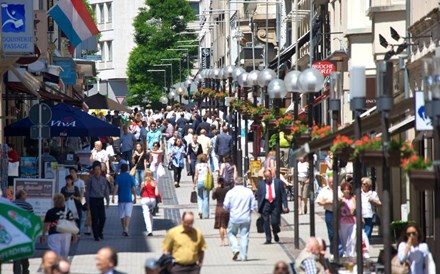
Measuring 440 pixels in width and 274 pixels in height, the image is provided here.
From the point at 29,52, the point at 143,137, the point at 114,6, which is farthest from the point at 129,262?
the point at 114,6

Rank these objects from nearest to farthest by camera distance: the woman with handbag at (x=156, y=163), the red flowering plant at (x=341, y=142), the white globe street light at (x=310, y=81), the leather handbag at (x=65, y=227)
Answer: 1. the red flowering plant at (x=341, y=142)
2. the leather handbag at (x=65, y=227)
3. the white globe street light at (x=310, y=81)
4. the woman with handbag at (x=156, y=163)

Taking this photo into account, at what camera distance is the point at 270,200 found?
31453mm

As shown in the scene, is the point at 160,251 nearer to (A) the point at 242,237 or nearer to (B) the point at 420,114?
(A) the point at 242,237

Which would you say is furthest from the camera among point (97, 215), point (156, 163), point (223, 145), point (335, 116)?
point (223, 145)

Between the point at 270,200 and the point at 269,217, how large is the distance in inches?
16.1

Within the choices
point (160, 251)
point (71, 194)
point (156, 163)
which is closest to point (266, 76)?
point (71, 194)

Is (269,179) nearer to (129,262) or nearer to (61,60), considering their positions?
(129,262)

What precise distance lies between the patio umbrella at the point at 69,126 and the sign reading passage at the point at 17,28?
3042 millimetres

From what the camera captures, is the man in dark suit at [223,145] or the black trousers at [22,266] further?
the man in dark suit at [223,145]

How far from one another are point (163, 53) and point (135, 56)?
2686 millimetres

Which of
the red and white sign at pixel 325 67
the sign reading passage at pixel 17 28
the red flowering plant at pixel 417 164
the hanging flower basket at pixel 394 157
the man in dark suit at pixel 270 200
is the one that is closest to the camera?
the red flowering plant at pixel 417 164

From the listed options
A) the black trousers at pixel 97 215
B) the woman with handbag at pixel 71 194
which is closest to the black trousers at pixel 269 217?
the black trousers at pixel 97 215

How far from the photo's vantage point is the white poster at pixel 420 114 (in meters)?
20.0

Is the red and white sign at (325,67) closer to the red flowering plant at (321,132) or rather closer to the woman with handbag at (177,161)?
the woman with handbag at (177,161)
